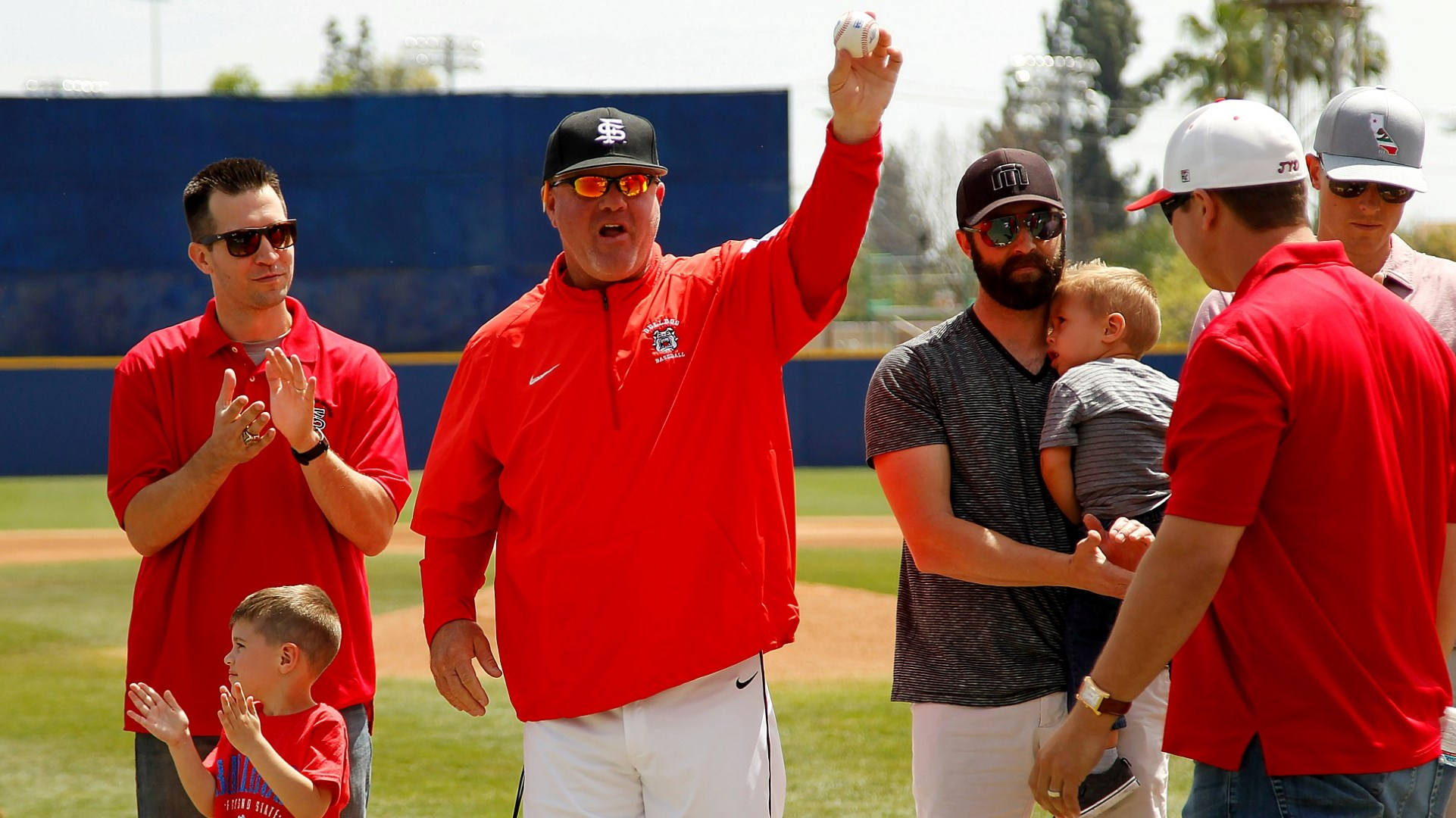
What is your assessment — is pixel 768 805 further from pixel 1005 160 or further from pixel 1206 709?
pixel 1005 160

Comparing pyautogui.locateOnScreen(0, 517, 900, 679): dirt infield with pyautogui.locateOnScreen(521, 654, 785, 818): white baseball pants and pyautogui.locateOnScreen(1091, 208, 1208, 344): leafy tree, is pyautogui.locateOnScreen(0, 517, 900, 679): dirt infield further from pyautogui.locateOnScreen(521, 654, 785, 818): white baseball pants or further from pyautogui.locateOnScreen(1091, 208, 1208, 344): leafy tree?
pyautogui.locateOnScreen(1091, 208, 1208, 344): leafy tree

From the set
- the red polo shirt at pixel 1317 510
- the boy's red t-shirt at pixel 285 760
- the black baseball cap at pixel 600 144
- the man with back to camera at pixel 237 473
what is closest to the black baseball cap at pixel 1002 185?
the black baseball cap at pixel 600 144

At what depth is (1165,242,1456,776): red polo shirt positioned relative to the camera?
2.33 meters

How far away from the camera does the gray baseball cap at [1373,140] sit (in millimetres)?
3801

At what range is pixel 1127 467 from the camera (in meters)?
3.25

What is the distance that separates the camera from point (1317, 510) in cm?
237

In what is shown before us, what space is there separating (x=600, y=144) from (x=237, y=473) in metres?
1.29

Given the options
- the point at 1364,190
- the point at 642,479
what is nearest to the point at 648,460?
the point at 642,479

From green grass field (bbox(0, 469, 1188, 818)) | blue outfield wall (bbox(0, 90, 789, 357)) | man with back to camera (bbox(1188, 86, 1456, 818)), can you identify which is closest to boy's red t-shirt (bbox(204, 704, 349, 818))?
man with back to camera (bbox(1188, 86, 1456, 818))

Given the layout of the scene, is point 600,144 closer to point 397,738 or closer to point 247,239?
point 247,239

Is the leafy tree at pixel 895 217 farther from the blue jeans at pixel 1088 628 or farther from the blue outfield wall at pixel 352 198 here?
the blue jeans at pixel 1088 628

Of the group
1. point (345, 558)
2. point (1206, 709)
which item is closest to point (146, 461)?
point (345, 558)

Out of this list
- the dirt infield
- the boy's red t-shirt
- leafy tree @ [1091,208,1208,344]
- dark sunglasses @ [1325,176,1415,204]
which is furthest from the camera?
leafy tree @ [1091,208,1208,344]

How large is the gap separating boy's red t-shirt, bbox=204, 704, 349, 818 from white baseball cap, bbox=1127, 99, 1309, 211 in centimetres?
231
